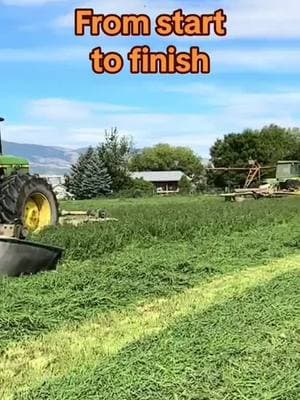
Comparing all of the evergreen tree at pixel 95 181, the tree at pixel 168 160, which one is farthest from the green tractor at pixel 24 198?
the tree at pixel 168 160

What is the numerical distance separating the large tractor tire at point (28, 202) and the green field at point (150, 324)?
618 millimetres

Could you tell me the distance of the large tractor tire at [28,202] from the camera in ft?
34.8

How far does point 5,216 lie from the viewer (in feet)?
34.7

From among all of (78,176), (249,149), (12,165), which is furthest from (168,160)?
(12,165)

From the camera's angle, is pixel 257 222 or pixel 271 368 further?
pixel 257 222

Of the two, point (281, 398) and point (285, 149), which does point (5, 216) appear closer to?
point (281, 398)

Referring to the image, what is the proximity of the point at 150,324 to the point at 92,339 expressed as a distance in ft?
2.25

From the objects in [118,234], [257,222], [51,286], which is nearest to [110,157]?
[257,222]

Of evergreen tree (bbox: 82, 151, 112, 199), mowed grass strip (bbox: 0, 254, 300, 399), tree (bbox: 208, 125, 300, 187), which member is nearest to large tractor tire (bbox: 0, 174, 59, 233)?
mowed grass strip (bbox: 0, 254, 300, 399)

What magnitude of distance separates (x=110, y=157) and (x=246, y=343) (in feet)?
207

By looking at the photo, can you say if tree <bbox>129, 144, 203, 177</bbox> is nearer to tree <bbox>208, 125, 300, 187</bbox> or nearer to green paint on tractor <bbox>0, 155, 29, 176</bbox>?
tree <bbox>208, 125, 300, 187</bbox>

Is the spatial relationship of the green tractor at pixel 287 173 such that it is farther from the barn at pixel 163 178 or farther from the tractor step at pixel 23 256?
the barn at pixel 163 178

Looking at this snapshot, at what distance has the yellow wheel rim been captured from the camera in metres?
11.6

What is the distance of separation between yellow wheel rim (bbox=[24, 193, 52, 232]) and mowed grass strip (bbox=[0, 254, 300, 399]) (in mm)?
4408
